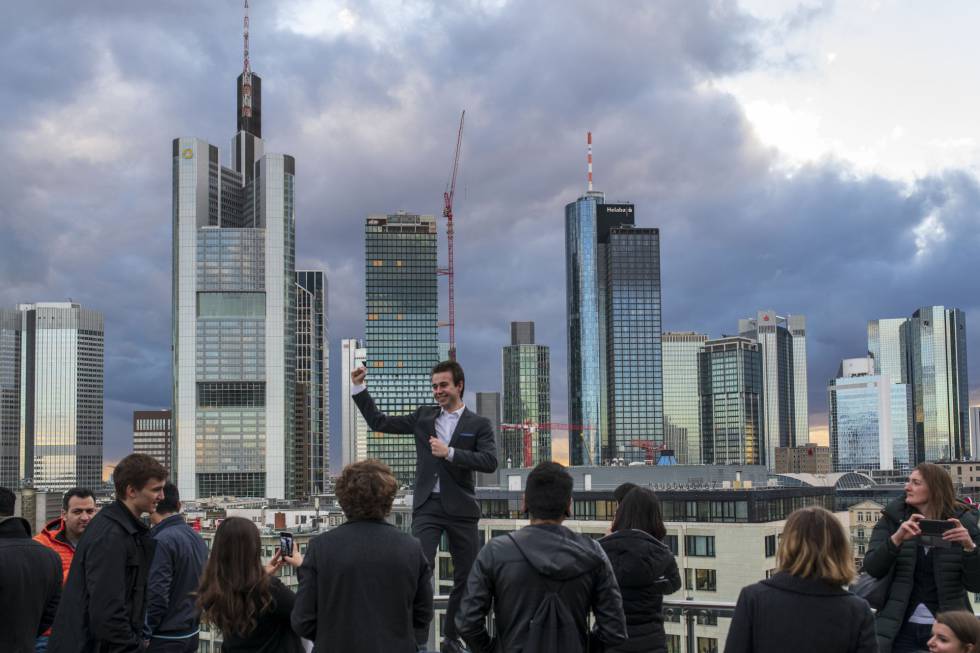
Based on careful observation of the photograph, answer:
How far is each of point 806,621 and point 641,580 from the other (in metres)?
1.80

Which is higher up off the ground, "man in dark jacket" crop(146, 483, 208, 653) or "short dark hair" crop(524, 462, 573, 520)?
"short dark hair" crop(524, 462, 573, 520)

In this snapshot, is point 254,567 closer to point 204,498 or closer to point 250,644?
point 250,644

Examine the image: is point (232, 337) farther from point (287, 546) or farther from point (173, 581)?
point (287, 546)

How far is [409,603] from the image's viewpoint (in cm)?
553

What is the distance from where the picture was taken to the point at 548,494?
5.39 metres

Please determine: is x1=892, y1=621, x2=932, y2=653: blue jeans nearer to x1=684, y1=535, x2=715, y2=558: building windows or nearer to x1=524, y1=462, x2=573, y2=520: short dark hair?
x1=524, y1=462, x2=573, y2=520: short dark hair

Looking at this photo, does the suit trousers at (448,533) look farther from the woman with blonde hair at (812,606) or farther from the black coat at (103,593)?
the woman with blonde hair at (812,606)

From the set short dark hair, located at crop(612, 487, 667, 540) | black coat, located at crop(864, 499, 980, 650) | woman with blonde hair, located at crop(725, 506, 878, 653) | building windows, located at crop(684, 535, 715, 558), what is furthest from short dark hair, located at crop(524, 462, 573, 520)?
building windows, located at crop(684, 535, 715, 558)

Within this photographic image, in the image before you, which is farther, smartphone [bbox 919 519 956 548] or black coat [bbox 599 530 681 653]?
black coat [bbox 599 530 681 653]

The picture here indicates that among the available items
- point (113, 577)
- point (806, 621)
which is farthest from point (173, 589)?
point (806, 621)

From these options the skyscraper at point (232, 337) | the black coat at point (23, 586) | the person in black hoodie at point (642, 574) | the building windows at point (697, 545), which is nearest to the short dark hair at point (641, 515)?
the person in black hoodie at point (642, 574)

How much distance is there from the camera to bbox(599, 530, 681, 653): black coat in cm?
652

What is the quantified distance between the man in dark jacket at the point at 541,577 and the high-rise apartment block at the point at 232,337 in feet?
466

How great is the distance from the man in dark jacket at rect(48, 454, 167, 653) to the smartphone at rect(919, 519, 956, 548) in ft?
16.5
